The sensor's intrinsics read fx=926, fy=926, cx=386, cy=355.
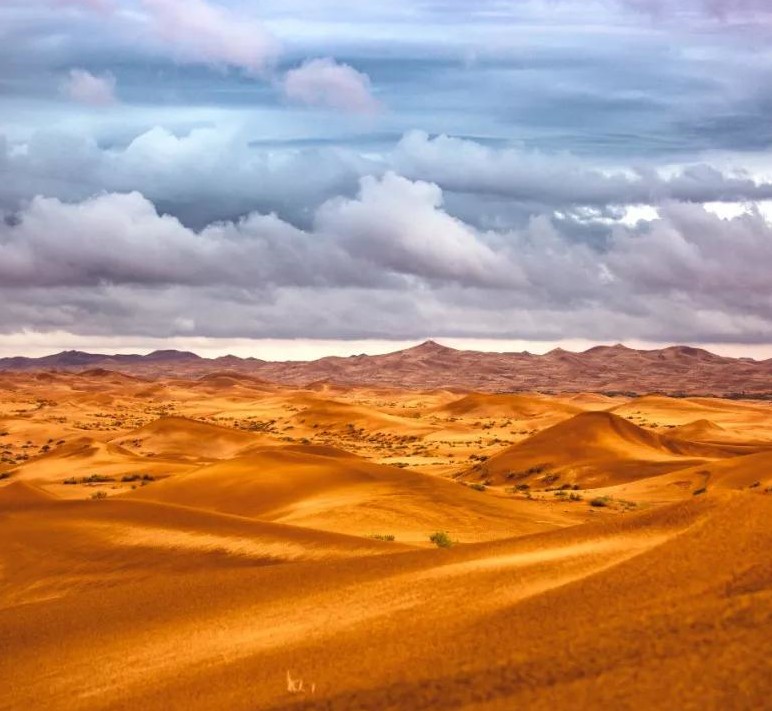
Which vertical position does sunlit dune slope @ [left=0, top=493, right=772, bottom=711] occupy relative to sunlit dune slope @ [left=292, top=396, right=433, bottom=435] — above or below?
above

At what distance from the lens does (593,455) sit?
4700cm

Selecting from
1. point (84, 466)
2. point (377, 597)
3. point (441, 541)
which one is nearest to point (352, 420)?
point (84, 466)

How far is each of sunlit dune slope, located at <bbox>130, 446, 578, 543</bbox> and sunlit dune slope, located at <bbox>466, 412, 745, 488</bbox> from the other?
13.9m

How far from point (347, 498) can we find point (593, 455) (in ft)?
73.2

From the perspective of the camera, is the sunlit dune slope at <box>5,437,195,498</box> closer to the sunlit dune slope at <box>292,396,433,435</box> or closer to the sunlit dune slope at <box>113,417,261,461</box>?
the sunlit dune slope at <box>113,417,261,461</box>

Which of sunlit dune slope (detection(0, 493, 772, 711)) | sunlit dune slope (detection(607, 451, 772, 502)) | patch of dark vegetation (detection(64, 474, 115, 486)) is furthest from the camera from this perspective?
patch of dark vegetation (detection(64, 474, 115, 486))

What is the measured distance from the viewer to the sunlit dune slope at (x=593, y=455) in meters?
43.3

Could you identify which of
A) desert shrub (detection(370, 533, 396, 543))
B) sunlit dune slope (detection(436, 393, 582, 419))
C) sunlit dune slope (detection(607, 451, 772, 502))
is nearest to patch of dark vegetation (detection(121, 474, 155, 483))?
sunlit dune slope (detection(607, 451, 772, 502))

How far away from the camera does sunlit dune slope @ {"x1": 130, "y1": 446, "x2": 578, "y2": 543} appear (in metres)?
24.3

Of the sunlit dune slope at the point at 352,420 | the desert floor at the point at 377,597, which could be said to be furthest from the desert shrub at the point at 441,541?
the sunlit dune slope at the point at 352,420

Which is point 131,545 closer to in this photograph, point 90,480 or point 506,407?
point 90,480

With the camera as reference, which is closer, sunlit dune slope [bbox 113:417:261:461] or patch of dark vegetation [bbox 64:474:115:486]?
patch of dark vegetation [bbox 64:474:115:486]

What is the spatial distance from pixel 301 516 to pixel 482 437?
47845mm

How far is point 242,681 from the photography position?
9.80 meters
